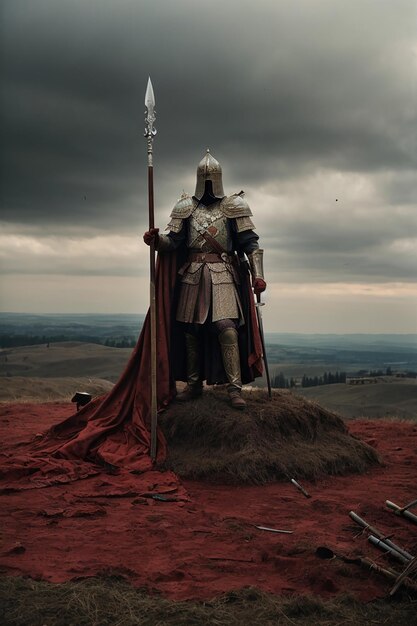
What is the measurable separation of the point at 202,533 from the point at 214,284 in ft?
8.94

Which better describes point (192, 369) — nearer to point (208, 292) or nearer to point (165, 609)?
point (208, 292)

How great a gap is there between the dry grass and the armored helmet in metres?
4.25

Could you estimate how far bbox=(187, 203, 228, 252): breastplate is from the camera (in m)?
6.41

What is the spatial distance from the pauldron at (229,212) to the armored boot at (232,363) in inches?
43.2

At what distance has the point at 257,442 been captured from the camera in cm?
577

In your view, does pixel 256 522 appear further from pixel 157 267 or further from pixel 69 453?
pixel 157 267

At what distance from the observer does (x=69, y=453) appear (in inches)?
239

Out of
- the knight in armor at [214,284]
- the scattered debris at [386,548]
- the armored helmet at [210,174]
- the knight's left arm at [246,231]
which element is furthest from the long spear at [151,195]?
the scattered debris at [386,548]

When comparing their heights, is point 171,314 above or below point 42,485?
above

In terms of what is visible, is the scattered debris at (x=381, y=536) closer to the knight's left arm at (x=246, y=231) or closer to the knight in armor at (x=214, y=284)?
the knight in armor at (x=214, y=284)

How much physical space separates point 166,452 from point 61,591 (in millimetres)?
2783

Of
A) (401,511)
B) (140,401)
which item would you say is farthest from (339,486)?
(140,401)

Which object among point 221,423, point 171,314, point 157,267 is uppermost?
point 157,267

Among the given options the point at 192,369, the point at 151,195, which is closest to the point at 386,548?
the point at 192,369
